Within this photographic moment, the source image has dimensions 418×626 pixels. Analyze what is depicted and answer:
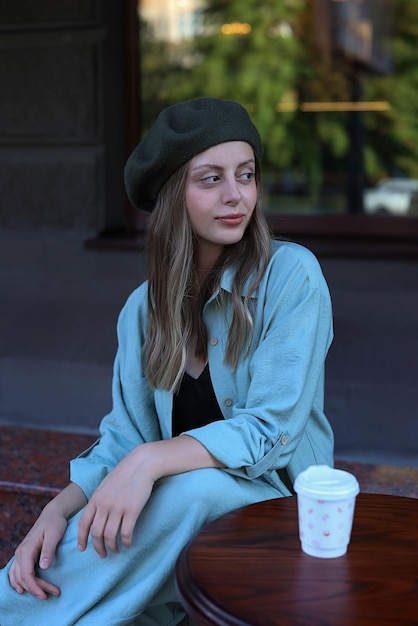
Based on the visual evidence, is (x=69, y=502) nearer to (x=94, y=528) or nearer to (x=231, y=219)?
(x=94, y=528)

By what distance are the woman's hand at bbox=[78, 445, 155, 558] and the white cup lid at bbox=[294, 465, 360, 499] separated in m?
0.41

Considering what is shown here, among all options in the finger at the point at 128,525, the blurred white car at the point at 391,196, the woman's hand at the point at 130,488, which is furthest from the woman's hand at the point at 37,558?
the blurred white car at the point at 391,196

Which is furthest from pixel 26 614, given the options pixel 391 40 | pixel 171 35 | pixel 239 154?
pixel 391 40

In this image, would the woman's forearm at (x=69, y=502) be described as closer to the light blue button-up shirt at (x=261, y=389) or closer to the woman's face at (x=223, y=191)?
the light blue button-up shirt at (x=261, y=389)

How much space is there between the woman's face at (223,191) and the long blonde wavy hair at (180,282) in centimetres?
4

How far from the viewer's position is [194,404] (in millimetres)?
2252

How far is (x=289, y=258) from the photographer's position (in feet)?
7.08

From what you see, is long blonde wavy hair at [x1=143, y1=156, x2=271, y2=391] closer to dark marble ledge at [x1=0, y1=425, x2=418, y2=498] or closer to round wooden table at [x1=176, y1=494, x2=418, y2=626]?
round wooden table at [x1=176, y1=494, x2=418, y2=626]

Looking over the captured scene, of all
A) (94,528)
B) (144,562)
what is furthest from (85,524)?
(144,562)

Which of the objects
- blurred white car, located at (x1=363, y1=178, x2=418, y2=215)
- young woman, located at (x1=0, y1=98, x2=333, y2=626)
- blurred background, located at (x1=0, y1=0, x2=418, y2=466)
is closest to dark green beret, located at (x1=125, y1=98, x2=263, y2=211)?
young woman, located at (x1=0, y1=98, x2=333, y2=626)

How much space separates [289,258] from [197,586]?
2.92 feet

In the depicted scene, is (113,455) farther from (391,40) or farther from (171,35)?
(391,40)

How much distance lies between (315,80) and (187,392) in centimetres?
553

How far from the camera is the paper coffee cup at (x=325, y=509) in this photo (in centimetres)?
151
